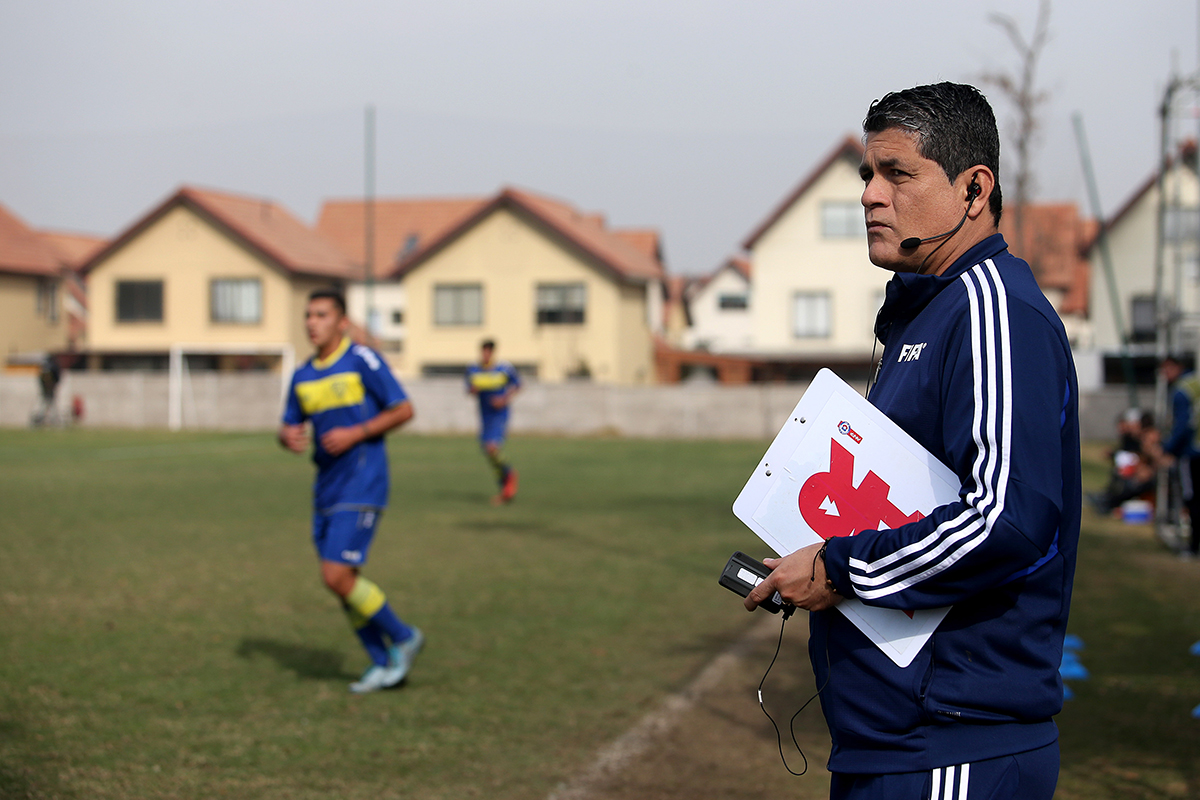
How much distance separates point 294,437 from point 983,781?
5.49 meters

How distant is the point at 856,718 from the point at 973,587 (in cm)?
40

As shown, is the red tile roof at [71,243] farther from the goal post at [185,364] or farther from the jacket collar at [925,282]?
the jacket collar at [925,282]

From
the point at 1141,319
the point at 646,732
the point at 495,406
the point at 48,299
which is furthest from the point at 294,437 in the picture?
the point at 48,299

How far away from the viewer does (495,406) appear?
679 inches

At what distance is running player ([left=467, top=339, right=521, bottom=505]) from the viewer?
1669 cm

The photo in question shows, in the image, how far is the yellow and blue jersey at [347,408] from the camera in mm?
6719

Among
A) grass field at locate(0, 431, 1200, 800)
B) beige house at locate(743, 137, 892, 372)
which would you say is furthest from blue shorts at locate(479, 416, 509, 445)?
beige house at locate(743, 137, 892, 372)

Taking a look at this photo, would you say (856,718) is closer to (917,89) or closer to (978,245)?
(978,245)

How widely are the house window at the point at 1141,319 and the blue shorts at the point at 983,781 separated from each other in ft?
143

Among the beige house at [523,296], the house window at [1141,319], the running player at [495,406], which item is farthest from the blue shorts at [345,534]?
the house window at [1141,319]

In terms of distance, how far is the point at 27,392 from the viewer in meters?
38.0

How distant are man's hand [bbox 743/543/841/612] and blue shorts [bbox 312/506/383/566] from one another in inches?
185

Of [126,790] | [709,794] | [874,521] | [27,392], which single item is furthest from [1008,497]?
[27,392]

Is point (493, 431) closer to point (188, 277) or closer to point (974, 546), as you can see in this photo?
point (974, 546)
